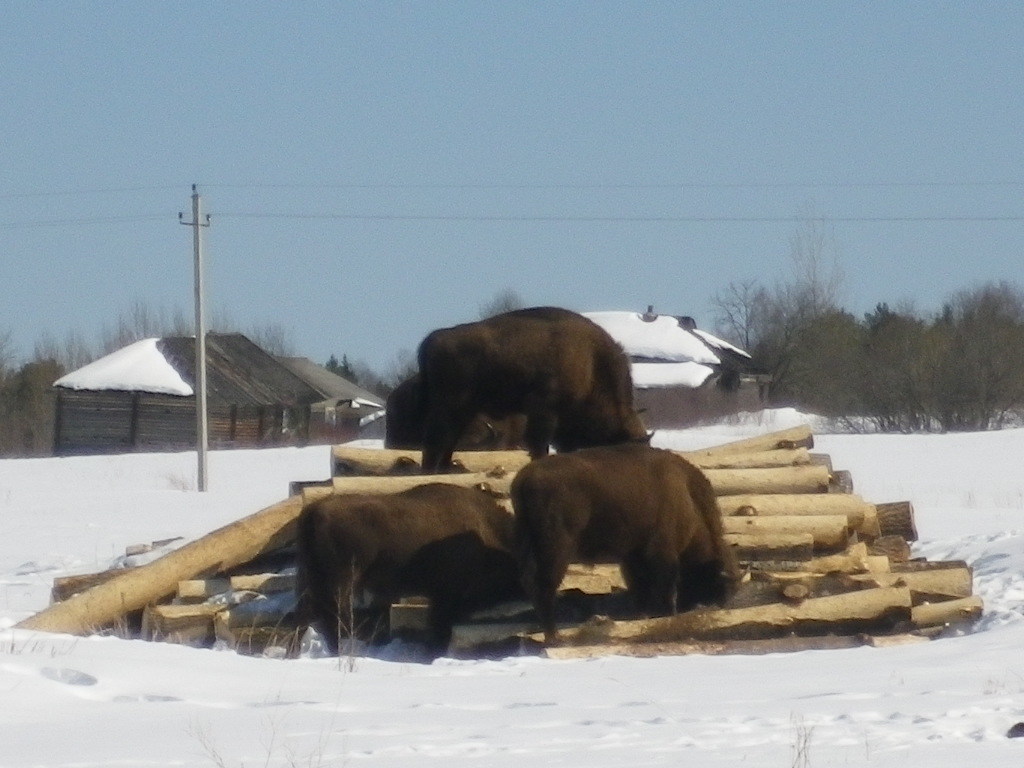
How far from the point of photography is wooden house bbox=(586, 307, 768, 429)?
6475cm

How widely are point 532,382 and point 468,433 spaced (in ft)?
4.31

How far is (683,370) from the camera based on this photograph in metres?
A: 68.9

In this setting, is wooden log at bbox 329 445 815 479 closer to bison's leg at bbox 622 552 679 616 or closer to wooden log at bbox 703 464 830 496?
wooden log at bbox 703 464 830 496

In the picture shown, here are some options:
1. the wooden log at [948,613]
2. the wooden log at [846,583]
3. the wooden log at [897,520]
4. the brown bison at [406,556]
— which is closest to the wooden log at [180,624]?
the brown bison at [406,556]

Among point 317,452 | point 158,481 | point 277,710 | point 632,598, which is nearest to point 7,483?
point 158,481

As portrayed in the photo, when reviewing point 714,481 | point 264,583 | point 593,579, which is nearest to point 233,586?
point 264,583

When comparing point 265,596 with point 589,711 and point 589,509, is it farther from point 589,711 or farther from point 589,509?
point 589,711

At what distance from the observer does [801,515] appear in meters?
13.2

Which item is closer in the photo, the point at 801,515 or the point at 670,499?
the point at 670,499

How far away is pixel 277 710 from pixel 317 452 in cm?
2954

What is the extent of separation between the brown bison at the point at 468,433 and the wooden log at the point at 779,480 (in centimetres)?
245

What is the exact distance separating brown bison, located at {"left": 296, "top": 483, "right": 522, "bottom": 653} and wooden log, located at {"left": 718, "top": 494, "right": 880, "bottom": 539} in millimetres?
1863

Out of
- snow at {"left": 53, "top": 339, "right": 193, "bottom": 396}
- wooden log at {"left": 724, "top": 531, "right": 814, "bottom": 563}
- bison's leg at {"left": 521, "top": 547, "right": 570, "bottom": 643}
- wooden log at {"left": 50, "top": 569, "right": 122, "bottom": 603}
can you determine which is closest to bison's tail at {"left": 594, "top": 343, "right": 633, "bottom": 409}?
wooden log at {"left": 724, "top": 531, "right": 814, "bottom": 563}

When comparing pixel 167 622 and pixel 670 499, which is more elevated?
pixel 670 499
